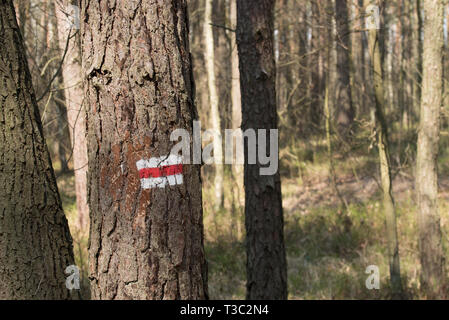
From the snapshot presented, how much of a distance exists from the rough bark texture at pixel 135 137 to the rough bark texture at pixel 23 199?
4.41 ft

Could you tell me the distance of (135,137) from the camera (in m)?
1.92

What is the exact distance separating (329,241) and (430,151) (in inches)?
121

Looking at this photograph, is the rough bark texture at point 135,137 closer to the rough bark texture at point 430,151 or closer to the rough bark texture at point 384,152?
the rough bark texture at point 384,152

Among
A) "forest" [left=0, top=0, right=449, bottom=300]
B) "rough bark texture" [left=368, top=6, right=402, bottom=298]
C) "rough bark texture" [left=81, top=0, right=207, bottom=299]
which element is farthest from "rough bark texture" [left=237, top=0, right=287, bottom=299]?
"rough bark texture" [left=81, top=0, right=207, bottom=299]

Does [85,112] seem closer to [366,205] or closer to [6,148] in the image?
[6,148]

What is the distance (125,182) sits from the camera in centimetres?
194

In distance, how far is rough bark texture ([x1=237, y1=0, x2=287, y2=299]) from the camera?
441 cm

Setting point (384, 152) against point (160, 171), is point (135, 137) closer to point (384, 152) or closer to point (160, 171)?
point (160, 171)

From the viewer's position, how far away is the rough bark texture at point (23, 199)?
3.09 metres

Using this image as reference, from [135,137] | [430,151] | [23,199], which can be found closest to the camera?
[135,137]

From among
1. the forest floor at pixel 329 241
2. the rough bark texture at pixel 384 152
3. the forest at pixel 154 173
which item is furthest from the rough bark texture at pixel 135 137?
the rough bark texture at pixel 384 152

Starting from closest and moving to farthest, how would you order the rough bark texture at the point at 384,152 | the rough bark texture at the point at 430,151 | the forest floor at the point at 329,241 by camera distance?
the rough bark texture at the point at 430,151 → the rough bark texture at the point at 384,152 → the forest floor at the point at 329,241

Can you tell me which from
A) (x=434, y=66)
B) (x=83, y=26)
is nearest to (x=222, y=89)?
(x=434, y=66)

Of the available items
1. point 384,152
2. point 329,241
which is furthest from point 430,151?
point 329,241
